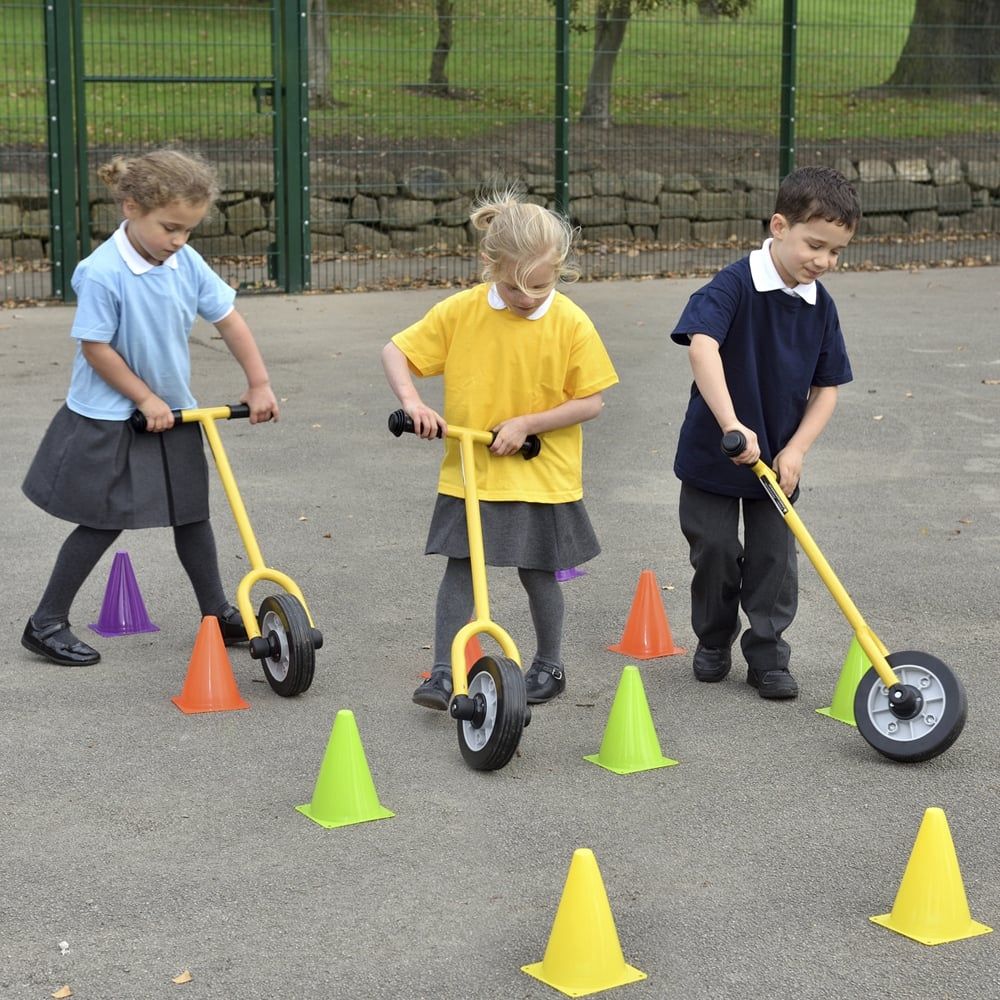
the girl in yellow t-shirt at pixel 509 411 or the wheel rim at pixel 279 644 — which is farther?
the wheel rim at pixel 279 644

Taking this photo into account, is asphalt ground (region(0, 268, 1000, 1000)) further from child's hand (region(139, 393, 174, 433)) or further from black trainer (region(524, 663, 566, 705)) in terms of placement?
child's hand (region(139, 393, 174, 433))

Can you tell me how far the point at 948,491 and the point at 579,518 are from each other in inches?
125

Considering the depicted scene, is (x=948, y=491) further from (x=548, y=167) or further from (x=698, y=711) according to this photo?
(x=548, y=167)

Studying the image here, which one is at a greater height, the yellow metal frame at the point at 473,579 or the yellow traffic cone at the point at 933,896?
the yellow metal frame at the point at 473,579

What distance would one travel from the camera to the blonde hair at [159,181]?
15.4 ft

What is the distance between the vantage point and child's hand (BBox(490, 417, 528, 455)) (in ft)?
14.8

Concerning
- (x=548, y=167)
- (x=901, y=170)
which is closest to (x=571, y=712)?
(x=548, y=167)

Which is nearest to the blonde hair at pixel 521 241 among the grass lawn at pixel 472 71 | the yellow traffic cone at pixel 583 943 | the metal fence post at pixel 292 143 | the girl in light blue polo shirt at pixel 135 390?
the girl in light blue polo shirt at pixel 135 390

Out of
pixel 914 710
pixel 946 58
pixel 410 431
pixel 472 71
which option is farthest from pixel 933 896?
pixel 946 58

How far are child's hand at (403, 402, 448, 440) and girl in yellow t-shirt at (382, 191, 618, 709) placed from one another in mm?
59

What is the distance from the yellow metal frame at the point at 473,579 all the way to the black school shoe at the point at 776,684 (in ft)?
2.94

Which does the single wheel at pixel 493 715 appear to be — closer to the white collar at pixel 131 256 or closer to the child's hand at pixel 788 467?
the child's hand at pixel 788 467

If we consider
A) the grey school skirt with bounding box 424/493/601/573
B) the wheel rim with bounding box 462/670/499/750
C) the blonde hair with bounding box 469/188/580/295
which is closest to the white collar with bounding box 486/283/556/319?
the blonde hair with bounding box 469/188/580/295

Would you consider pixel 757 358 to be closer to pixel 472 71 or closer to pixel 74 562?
pixel 74 562
